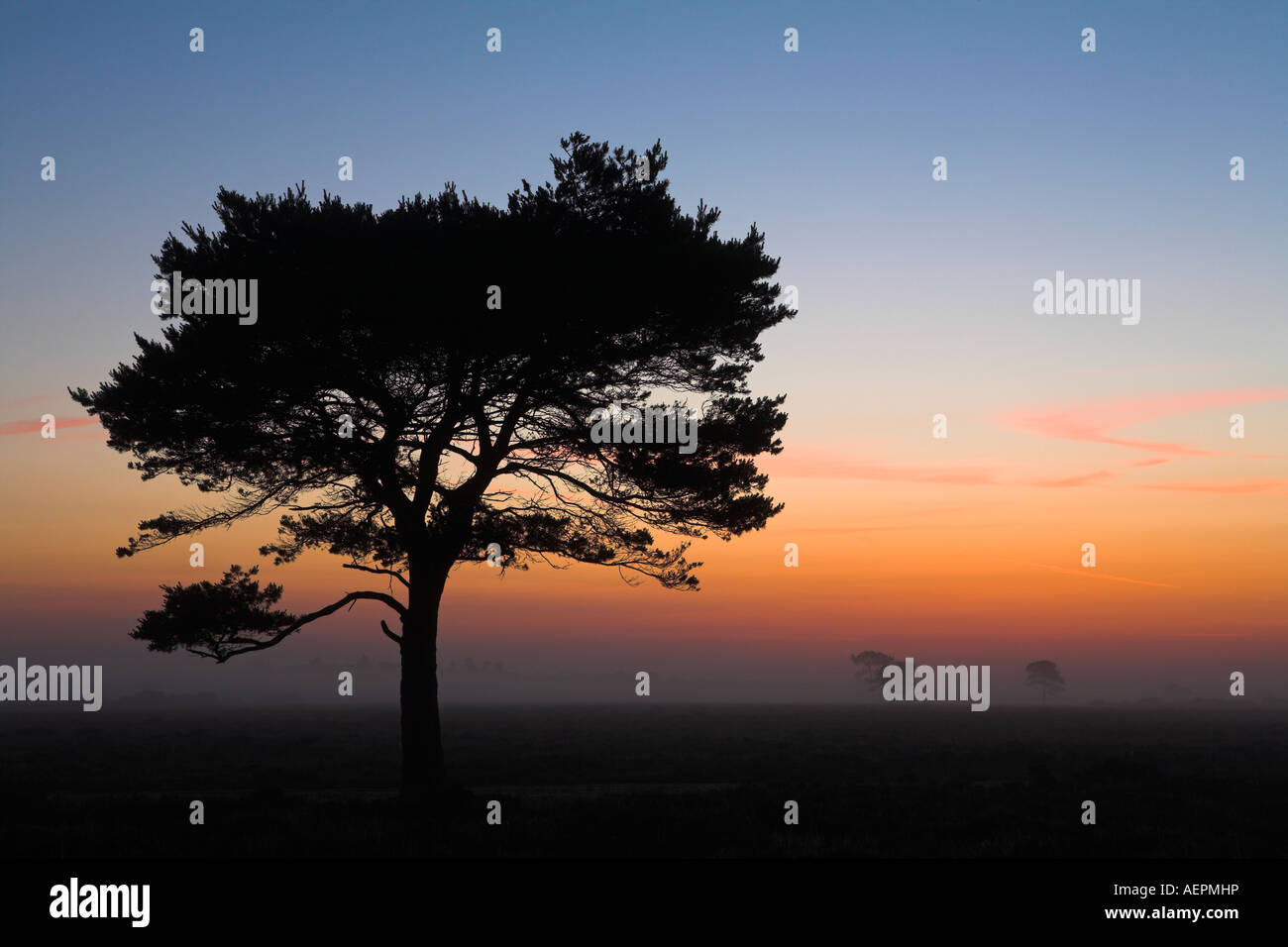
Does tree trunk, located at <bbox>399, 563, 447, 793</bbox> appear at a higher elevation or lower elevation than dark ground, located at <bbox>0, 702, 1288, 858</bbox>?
higher

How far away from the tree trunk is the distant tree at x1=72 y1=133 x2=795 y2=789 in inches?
1.7

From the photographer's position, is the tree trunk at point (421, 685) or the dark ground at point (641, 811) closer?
the dark ground at point (641, 811)

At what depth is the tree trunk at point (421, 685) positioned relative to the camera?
60.0ft

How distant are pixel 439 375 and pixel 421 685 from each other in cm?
603

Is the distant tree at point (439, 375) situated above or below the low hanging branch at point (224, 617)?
above

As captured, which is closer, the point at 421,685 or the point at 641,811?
the point at 641,811

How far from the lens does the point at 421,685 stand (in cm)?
1862

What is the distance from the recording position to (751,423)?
64.1ft

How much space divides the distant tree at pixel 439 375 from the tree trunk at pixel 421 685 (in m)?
0.04

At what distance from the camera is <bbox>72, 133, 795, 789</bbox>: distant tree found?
17.7 meters

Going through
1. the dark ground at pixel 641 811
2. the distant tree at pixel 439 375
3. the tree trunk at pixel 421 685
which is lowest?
the dark ground at pixel 641 811

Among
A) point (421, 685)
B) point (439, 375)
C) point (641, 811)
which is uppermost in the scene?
point (439, 375)
